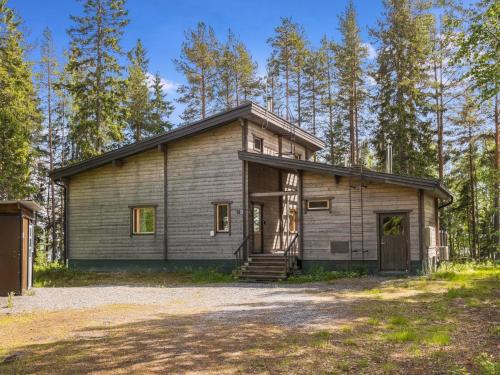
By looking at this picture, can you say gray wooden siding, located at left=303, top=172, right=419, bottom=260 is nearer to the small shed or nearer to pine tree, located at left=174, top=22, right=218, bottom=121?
the small shed

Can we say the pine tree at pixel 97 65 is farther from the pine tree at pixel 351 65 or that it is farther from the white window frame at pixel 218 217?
the pine tree at pixel 351 65

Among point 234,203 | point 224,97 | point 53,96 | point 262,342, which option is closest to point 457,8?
point 234,203

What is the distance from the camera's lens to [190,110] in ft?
125

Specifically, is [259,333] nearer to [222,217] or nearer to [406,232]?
[406,232]

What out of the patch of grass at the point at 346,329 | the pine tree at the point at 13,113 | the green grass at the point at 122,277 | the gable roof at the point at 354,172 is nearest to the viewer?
the patch of grass at the point at 346,329

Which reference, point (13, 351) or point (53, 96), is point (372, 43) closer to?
point (53, 96)

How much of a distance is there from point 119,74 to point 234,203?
541 inches

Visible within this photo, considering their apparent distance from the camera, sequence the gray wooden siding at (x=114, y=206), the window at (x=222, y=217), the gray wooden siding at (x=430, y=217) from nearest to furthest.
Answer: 1. the gray wooden siding at (x=430, y=217)
2. the window at (x=222, y=217)
3. the gray wooden siding at (x=114, y=206)

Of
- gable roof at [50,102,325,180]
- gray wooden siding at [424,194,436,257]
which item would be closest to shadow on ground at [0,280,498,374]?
gray wooden siding at [424,194,436,257]

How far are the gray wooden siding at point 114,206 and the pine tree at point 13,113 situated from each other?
292 inches

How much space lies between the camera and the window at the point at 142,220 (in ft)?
68.9

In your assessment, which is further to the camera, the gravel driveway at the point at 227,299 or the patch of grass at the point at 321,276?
the patch of grass at the point at 321,276

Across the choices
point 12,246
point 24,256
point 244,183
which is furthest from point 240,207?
point 12,246

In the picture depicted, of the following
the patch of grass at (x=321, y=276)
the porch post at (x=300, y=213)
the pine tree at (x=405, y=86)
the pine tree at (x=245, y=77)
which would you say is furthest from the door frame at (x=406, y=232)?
the pine tree at (x=245, y=77)
